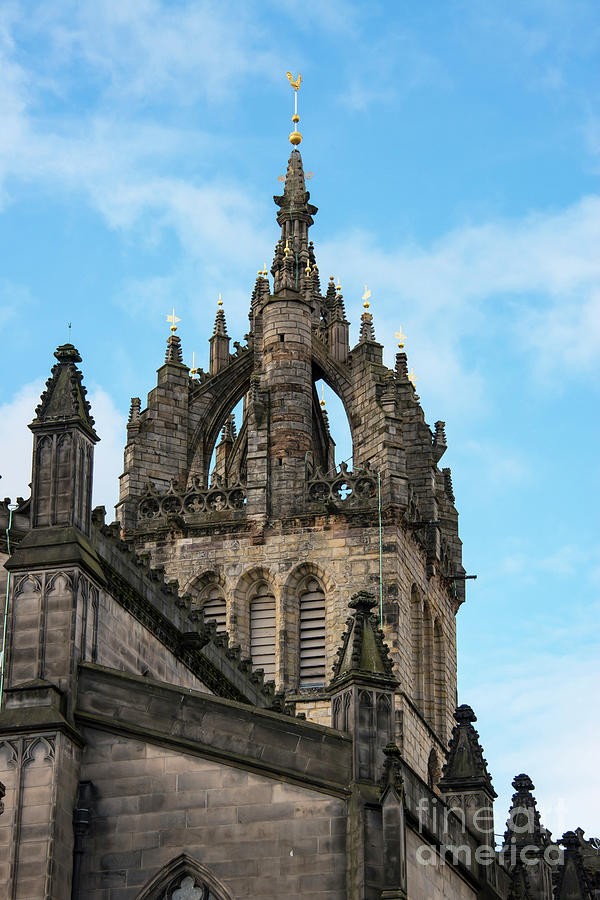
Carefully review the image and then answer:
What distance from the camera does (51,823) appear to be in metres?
31.2

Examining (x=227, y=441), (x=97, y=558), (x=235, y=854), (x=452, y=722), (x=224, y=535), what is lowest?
(x=235, y=854)

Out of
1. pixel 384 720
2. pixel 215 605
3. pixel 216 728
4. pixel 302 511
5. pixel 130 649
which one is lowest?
pixel 384 720

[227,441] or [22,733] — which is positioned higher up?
[227,441]

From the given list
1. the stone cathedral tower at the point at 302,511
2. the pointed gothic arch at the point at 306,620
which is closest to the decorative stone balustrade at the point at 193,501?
the stone cathedral tower at the point at 302,511

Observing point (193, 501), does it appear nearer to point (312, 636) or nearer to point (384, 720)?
point (312, 636)

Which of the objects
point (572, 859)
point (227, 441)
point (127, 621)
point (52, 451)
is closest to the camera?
point (52, 451)

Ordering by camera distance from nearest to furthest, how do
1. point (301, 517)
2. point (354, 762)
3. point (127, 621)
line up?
point (354, 762) < point (127, 621) < point (301, 517)

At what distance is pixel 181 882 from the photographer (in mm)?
31484

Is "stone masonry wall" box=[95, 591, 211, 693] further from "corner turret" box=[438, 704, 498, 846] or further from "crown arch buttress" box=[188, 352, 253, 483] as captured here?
"crown arch buttress" box=[188, 352, 253, 483]

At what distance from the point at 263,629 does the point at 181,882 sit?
99.2ft

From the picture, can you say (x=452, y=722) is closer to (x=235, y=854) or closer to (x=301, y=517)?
(x=301, y=517)

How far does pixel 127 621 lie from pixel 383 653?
600 centimetres

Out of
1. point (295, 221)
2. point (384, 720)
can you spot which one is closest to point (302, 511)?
point (295, 221)

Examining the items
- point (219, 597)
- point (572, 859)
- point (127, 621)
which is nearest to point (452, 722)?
point (219, 597)
